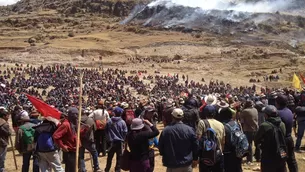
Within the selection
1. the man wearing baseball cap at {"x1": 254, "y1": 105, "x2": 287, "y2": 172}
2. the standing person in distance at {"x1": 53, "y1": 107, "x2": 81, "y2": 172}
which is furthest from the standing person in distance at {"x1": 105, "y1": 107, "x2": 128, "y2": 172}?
the man wearing baseball cap at {"x1": 254, "y1": 105, "x2": 287, "y2": 172}

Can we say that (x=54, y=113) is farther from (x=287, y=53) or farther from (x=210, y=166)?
(x=287, y=53)

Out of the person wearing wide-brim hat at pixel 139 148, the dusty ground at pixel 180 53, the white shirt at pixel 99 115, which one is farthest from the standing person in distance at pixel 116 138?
the dusty ground at pixel 180 53

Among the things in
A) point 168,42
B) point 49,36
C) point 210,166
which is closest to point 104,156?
point 210,166

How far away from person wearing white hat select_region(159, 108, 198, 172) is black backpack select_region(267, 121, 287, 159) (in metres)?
1.35

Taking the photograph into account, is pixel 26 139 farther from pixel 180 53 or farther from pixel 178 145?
pixel 180 53

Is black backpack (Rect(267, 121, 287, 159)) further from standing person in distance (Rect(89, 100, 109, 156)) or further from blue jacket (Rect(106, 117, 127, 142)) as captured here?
standing person in distance (Rect(89, 100, 109, 156))

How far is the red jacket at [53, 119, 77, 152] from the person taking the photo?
7.02 metres

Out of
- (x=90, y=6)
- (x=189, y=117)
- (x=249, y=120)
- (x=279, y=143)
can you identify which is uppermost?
(x=90, y=6)

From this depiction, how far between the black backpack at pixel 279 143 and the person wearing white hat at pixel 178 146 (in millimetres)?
1351

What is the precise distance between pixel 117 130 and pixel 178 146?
3017mm

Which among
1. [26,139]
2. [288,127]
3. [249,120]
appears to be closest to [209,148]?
[288,127]

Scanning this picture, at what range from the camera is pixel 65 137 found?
283 inches

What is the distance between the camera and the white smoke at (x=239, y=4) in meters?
102

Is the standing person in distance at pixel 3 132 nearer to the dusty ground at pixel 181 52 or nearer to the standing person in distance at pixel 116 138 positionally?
the standing person in distance at pixel 116 138
